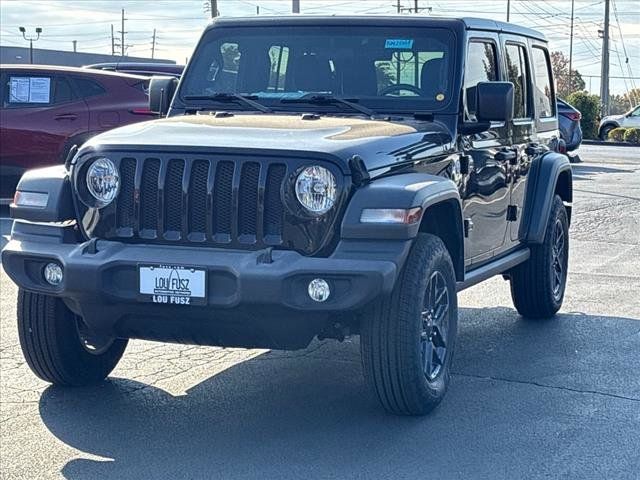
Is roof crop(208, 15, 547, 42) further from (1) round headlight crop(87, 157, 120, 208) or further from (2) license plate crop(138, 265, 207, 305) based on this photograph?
(2) license plate crop(138, 265, 207, 305)

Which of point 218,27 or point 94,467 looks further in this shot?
point 218,27

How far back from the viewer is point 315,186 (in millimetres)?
5023

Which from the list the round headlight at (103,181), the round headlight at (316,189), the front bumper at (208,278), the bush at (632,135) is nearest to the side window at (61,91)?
the front bumper at (208,278)

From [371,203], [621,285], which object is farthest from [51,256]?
[621,285]

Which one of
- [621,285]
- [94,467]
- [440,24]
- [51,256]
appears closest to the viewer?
[94,467]

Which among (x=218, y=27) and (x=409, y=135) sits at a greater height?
(x=218, y=27)

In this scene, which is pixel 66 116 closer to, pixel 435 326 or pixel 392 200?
pixel 435 326

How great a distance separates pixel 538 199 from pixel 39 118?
7.03 m

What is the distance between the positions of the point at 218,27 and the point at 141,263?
89.9 inches

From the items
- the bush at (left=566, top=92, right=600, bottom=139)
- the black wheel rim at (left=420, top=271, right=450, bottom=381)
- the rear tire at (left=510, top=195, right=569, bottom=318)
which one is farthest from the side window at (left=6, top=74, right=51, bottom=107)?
the bush at (left=566, top=92, right=600, bottom=139)

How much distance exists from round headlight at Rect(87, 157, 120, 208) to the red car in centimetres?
760

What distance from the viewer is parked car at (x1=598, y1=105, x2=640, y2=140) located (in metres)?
38.9

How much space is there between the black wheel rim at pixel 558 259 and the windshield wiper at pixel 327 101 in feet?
7.33

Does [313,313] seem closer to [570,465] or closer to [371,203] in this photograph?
[371,203]
